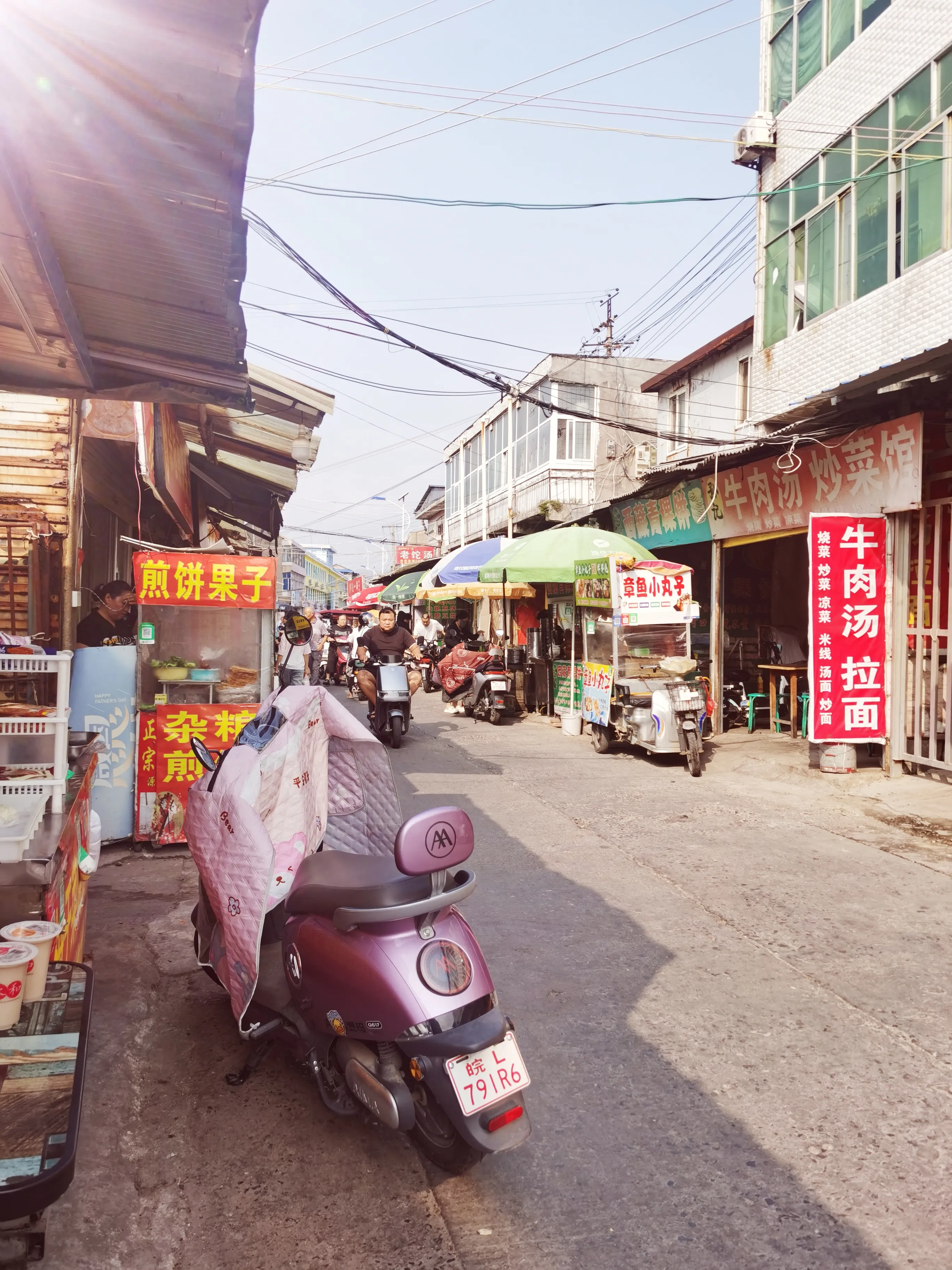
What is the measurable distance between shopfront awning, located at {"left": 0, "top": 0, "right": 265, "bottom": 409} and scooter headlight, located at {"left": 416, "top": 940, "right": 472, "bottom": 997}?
8.30 feet

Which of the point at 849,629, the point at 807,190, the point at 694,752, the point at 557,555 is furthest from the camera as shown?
the point at 557,555

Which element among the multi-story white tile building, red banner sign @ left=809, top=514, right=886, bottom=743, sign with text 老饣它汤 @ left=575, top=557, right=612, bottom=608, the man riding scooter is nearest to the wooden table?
red banner sign @ left=809, top=514, right=886, bottom=743

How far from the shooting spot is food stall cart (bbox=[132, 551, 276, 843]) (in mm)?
6328

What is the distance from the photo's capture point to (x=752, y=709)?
40.7 feet

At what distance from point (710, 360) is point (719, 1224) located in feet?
49.7

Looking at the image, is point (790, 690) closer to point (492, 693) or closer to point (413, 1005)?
point (492, 693)

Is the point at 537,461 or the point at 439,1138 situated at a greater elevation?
the point at 537,461

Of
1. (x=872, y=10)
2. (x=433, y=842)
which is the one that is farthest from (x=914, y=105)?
(x=433, y=842)

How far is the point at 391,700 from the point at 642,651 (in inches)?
129

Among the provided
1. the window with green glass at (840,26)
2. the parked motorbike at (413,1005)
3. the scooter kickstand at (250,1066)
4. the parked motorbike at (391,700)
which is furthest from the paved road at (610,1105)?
the window with green glass at (840,26)

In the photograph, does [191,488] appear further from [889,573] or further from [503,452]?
[503,452]

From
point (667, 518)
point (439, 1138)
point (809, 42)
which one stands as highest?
point (809, 42)

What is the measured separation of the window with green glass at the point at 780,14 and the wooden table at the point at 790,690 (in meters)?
8.30

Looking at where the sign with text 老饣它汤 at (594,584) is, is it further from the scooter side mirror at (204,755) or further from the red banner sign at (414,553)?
the red banner sign at (414,553)
